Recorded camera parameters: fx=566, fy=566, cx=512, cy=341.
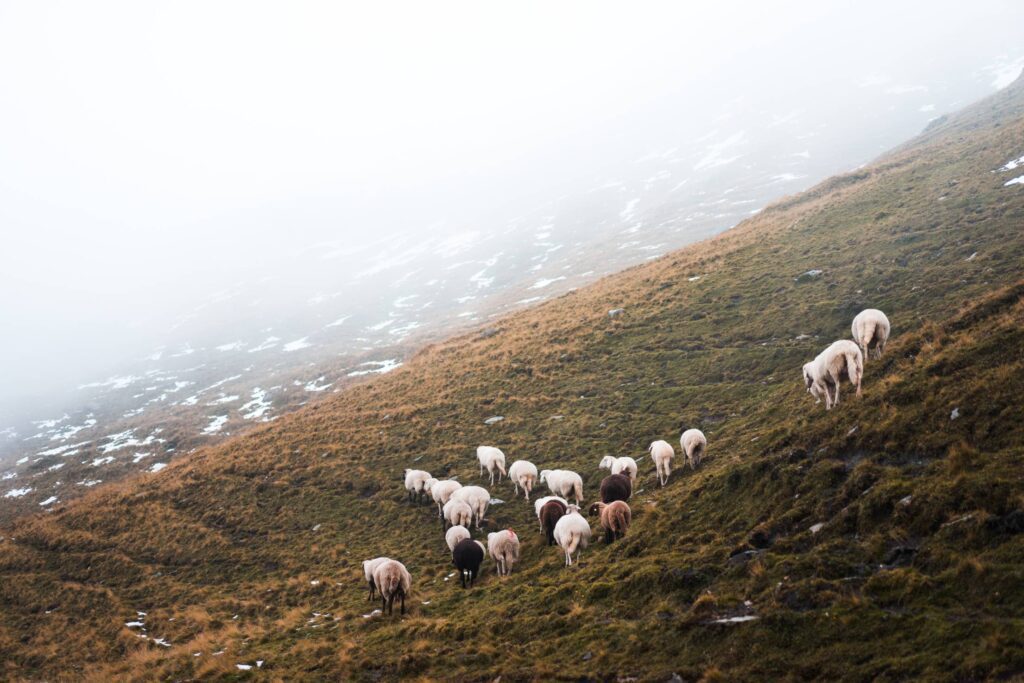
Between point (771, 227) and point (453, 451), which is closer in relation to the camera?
point (453, 451)

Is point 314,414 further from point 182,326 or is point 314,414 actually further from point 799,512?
point 182,326

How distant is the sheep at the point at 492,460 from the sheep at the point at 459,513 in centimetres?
398

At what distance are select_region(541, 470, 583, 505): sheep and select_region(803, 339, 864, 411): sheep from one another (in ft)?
26.2

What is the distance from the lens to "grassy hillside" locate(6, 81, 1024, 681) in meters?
8.61

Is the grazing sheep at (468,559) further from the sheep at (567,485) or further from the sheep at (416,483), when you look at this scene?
the sheep at (416,483)

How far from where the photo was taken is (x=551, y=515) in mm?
17609

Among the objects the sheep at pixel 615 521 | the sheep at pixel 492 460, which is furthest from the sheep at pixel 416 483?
the sheep at pixel 615 521

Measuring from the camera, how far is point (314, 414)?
40.3m

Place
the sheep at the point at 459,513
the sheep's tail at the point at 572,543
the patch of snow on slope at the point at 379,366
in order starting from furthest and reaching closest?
the patch of snow on slope at the point at 379,366, the sheep at the point at 459,513, the sheep's tail at the point at 572,543

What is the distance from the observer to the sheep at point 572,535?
1512 cm

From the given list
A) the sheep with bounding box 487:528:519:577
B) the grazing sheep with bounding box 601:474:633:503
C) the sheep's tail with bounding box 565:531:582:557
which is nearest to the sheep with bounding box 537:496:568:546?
the grazing sheep with bounding box 601:474:633:503

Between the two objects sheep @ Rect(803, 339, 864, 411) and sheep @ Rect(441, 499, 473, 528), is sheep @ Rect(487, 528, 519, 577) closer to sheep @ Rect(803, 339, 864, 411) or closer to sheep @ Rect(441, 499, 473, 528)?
sheep @ Rect(441, 499, 473, 528)

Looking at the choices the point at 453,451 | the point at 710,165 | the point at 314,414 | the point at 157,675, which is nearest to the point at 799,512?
the point at 157,675

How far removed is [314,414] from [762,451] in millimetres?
32666
